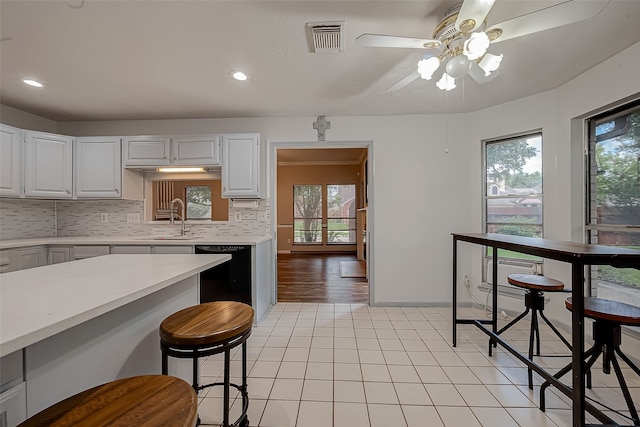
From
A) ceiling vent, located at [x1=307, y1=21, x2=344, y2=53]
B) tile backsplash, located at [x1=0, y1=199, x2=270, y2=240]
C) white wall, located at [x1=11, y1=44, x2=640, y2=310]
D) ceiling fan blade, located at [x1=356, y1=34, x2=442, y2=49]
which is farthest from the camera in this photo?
tile backsplash, located at [x1=0, y1=199, x2=270, y2=240]

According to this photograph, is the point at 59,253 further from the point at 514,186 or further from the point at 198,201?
the point at 514,186

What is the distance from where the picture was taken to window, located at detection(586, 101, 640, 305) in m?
2.09

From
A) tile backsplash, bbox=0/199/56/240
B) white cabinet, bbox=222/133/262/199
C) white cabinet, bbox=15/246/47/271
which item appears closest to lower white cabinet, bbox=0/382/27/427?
white cabinet, bbox=222/133/262/199

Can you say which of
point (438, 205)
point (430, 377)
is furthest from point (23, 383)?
point (438, 205)

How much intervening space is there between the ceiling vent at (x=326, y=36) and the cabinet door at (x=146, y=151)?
7.25 ft

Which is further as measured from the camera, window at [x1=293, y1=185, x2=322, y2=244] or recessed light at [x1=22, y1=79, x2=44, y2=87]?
window at [x1=293, y1=185, x2=322, y2=244]

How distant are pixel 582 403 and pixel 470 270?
7.17 feet

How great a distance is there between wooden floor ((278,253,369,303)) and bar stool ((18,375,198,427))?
9.46 ft

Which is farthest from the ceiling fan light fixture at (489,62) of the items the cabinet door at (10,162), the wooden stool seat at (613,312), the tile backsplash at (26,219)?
the tile backsplash at (26,219)

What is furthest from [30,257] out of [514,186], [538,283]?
[514,186]

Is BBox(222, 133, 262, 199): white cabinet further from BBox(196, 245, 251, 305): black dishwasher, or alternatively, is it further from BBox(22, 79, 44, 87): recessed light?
BBox(22, 79, 44, 87): recessed light

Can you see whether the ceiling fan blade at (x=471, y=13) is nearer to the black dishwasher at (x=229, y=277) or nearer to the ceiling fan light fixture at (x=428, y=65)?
the ceiling fan light fixture at (x=428, y=65)

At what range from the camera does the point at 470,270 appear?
3264 mm

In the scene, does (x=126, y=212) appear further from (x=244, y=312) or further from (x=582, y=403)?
(x=582, y=403)
